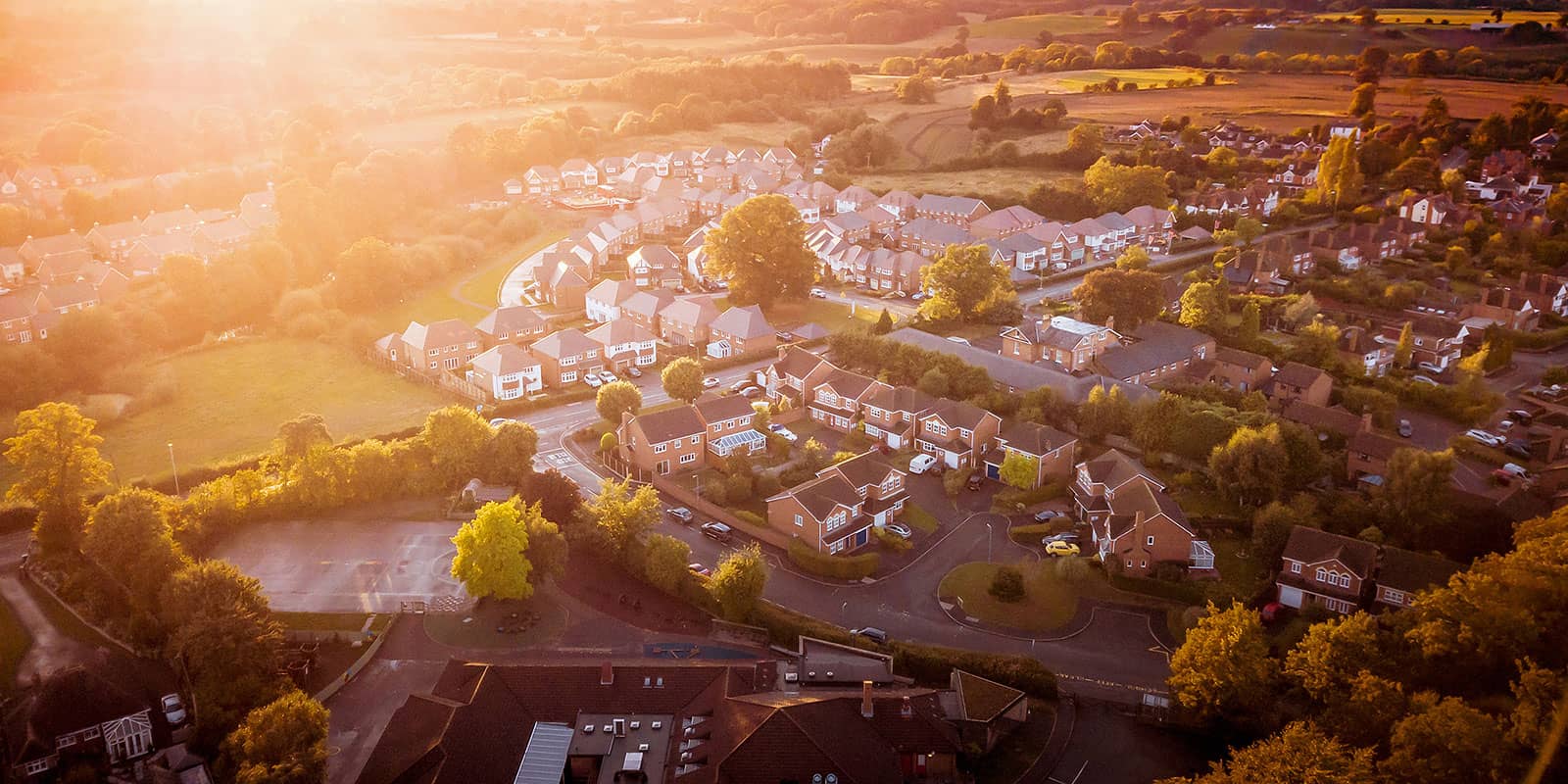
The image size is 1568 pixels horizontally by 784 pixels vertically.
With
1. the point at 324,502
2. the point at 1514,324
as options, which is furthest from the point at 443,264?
the point at 1514,324

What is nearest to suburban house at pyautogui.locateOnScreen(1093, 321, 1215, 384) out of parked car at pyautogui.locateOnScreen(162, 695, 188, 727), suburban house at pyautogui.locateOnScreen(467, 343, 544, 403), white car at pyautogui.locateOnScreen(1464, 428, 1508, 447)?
white car at pyautogui.locateOnScreen(1464, 428, 1508, 447)

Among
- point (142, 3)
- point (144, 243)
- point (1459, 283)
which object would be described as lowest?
point (1459, 283)

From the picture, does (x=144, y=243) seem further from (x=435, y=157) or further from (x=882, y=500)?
(x=882, y=500)

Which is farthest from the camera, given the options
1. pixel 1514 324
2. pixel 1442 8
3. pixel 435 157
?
pixel 1442 8

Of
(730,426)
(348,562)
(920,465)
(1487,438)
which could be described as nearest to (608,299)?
(730,426)

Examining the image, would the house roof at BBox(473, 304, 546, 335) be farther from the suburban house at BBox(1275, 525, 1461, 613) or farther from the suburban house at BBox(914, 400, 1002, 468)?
the suburban house at BBox(1275, 525, 1461, 613)

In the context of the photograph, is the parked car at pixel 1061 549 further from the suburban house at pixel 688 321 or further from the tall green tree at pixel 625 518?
the suburban house at pixel 688 321
